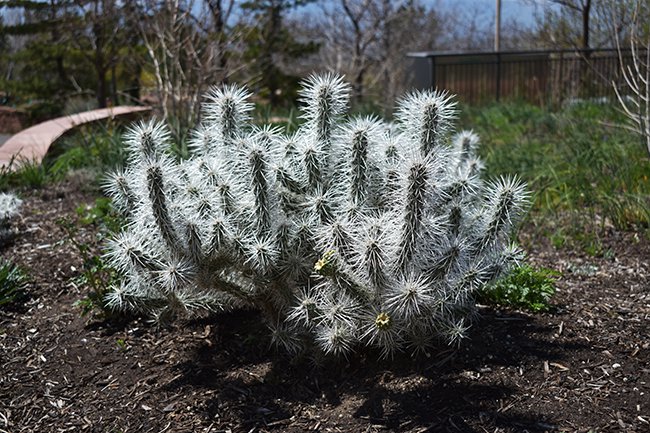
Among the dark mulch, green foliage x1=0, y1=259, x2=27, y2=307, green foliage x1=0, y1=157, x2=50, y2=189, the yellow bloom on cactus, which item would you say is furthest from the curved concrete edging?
the yellow bloom on cactus

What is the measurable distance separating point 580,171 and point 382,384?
154 inches

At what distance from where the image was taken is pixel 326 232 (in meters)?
3.29

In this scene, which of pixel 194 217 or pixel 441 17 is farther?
pixel 441 17

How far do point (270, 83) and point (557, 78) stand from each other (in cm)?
622

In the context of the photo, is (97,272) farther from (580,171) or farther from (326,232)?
(580,171)

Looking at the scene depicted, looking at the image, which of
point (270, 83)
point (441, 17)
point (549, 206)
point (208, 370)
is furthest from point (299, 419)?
point (441, 17)

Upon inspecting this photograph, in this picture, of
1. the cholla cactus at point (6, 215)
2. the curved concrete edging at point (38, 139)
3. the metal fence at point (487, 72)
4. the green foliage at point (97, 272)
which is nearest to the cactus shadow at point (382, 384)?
the green foliage at point (97, 272)

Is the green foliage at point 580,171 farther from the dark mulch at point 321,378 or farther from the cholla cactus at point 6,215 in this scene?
the cholla cactus at point 6,215

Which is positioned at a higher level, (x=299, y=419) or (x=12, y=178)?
(x=12, y=178)

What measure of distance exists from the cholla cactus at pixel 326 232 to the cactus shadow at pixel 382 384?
5.7 inches

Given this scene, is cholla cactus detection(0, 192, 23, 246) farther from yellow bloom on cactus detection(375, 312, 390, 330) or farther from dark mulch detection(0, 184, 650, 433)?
yellow bloom on cactus detection(375, 312, 390, 330)

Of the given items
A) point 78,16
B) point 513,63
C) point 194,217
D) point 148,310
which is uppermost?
point 78,16

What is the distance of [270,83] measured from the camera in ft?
56.1

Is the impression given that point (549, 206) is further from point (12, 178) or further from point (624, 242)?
point (12, 178)
